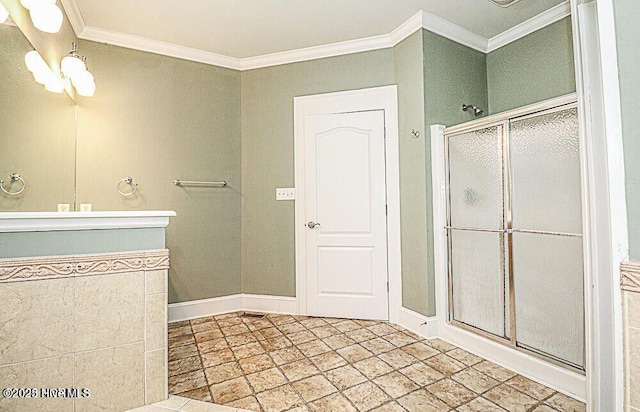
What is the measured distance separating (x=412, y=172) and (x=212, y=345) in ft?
6.42

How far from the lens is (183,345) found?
233 cm

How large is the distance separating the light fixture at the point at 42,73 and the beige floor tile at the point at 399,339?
9.07ft

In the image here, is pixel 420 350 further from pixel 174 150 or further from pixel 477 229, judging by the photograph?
pixel 174 150

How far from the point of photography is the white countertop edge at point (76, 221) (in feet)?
4.33

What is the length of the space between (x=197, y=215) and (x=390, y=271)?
1760 millimetres

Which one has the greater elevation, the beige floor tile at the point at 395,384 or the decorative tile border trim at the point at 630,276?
the decorative tile border trim at the point at 630,276

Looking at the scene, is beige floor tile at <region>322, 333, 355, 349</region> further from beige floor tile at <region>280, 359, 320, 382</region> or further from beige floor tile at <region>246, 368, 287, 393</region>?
beige floor tile at <region>246, 368, 287, 393</region>

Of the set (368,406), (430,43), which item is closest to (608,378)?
(368,406)

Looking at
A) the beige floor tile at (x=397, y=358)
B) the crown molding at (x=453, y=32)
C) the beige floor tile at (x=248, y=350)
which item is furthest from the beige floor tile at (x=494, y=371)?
the crown molding at (x=453, y=32)

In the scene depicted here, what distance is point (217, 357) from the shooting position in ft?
7.02

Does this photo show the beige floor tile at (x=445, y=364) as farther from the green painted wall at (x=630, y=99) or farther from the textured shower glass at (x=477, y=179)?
the green painted wall at (x=630, y=99)

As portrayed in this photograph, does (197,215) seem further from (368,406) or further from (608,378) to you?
(608,378)

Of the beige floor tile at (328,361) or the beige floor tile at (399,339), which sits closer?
the beige floor tile at (328,361)

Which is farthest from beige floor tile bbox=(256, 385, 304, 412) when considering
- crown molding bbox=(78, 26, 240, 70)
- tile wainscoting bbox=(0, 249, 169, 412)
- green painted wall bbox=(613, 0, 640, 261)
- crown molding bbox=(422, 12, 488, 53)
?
crown molding bbox=(78, 26, 240, 70)
